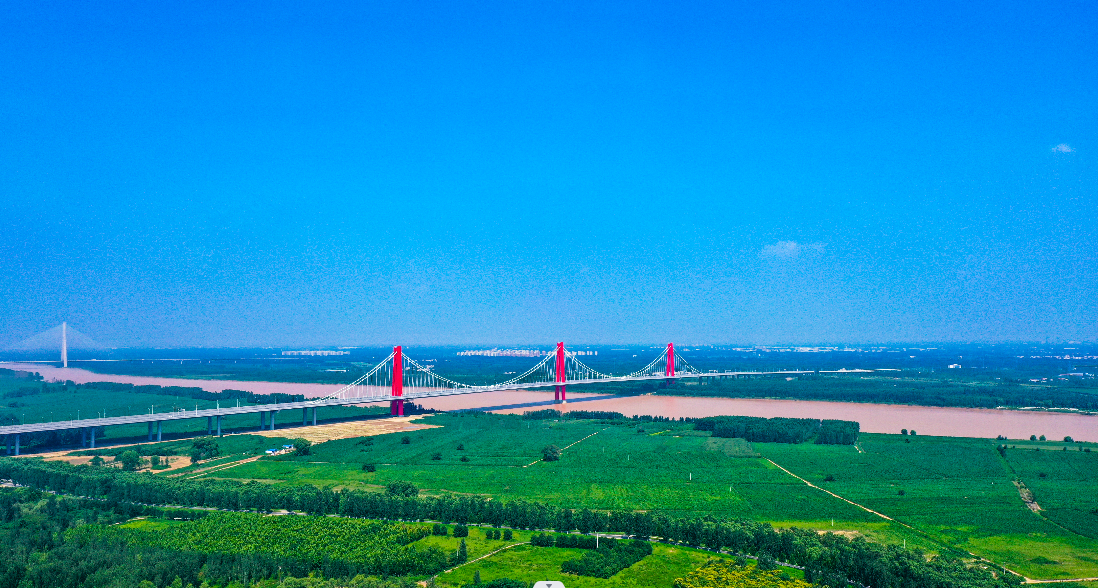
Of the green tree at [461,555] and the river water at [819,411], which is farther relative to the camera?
the river water at [819,411]

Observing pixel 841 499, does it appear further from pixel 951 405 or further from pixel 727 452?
pixel 951 405

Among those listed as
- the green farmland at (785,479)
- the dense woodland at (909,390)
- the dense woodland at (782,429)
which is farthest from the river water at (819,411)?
the green farmland at (785,479)

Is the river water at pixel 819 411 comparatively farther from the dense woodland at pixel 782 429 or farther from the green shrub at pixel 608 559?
the green shrub at pixel 608 559

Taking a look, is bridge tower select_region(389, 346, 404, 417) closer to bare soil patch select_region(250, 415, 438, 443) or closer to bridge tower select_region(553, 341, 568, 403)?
bare soil patch select_region(250, 415, 438, 443)

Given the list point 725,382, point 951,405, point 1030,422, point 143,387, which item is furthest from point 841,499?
point 143,387

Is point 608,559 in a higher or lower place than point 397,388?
lower

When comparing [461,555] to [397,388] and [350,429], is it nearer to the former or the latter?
[350,429]

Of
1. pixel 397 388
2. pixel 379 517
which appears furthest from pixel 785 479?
pixel 397 388
